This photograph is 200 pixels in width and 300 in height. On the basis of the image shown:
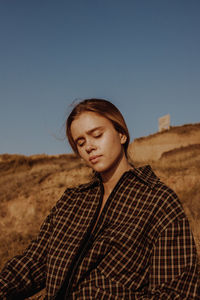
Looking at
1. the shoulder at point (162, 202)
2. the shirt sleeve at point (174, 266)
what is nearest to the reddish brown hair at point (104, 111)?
the shoulder at point (162, 202)

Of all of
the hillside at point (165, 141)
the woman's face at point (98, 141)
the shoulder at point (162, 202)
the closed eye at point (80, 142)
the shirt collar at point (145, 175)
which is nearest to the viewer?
the shoulder at point (162, 202)

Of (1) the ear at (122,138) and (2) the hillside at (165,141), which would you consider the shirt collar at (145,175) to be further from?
→ (2) the hillside at (165,141)

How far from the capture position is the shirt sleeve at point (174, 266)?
158cm

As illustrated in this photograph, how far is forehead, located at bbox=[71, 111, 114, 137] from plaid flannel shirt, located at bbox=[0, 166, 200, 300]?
0.44 metres

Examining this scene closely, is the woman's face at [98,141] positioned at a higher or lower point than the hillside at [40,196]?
higher

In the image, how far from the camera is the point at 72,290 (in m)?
1.95

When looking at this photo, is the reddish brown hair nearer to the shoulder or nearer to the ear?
the ear

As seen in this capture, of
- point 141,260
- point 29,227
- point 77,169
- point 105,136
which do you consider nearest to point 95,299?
point 141,260

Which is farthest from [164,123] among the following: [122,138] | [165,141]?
[122,138]

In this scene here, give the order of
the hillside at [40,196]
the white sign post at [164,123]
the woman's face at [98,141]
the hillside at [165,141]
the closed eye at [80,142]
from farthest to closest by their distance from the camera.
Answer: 1. the white sign post at [164,123]
2. the hillside at [165,141]
3. the hillside at [40,196]
4. the closed eye at [80,142]
5. the woman's face at [98,141]

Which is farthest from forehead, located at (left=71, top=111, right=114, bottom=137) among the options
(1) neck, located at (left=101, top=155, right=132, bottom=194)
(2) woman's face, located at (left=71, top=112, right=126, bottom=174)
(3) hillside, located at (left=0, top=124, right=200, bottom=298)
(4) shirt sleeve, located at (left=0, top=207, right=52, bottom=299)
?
(3) hillside, located at (left=0, top=124, right=200, bottom=298)

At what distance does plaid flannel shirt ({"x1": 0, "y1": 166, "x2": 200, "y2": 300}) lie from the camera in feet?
5.40

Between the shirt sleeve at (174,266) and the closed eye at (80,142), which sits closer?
the shirt sleeve at (174,266)

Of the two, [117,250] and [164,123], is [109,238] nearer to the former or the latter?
Result: [117,250]
